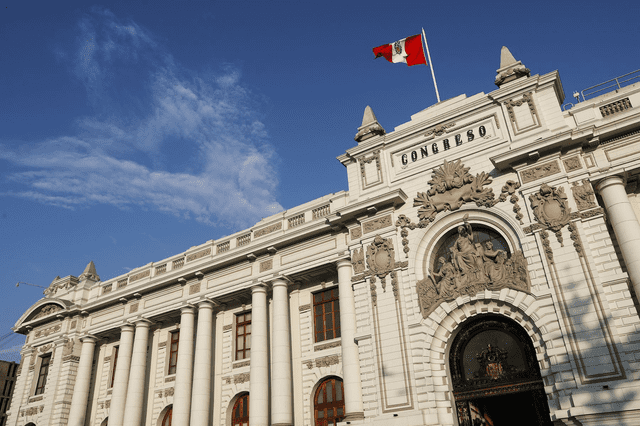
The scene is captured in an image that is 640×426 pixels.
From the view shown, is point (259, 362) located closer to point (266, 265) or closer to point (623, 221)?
point (266, 265)

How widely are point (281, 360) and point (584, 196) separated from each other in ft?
47.2

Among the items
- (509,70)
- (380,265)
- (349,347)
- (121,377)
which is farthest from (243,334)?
(509,70)

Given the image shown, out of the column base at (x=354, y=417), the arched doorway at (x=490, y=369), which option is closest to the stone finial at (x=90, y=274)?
the column base at (x=354, y=417)

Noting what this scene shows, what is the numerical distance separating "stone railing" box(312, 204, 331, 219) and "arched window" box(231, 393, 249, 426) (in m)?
9.65

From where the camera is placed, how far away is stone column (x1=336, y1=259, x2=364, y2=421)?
2050 centimetres

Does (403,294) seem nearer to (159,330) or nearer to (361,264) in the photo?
(361,264)

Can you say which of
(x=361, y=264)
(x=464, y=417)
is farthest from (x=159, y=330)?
(x=464, y=417)

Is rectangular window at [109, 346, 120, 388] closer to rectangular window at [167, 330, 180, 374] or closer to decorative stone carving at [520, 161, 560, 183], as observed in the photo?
rectangular window at [167, 330, 180, 374]

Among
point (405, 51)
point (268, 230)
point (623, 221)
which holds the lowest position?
point (623, 221)

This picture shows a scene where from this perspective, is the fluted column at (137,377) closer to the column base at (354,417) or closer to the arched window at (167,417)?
the arched window at (167,417)

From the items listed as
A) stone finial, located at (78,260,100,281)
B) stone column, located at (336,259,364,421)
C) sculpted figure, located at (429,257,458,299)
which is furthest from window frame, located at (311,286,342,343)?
stone finial, located at (78,260,100,281)

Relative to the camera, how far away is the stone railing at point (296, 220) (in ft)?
85.7

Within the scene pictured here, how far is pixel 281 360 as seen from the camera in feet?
76.4

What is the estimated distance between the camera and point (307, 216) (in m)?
25.9
